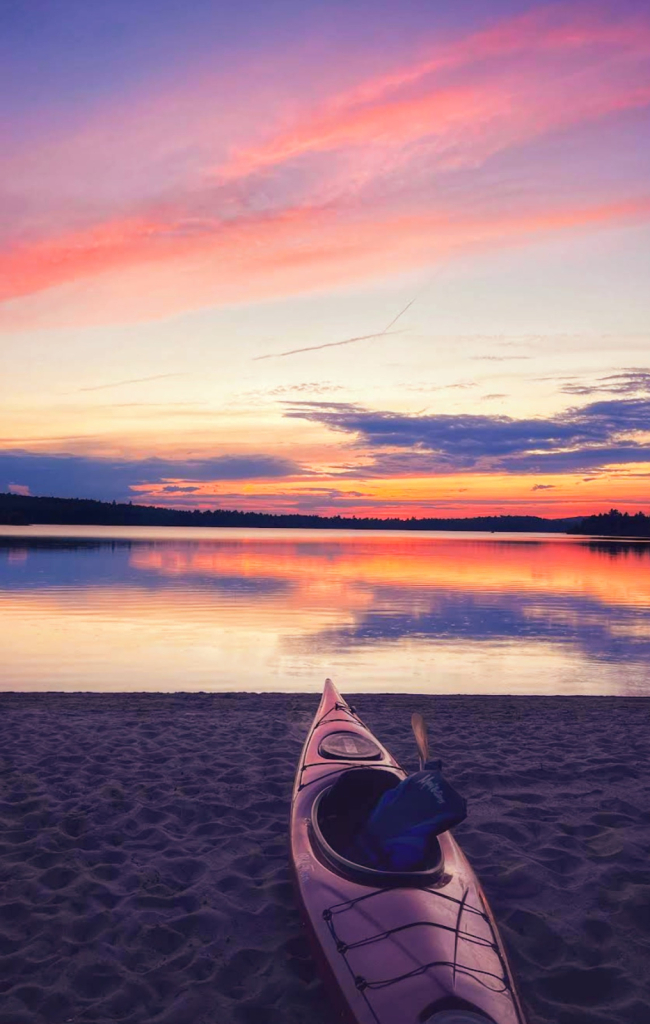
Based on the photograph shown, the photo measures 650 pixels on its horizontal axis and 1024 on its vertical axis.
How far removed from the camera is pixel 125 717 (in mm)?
10086

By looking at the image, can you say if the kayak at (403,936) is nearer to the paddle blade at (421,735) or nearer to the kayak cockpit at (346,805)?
the kayak cockpit at (346,805)

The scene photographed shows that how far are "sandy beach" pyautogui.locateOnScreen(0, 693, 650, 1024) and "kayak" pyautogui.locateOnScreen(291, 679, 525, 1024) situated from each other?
16.1 inches

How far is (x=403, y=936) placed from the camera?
405 cm

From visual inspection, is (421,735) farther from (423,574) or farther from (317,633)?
(423,574)

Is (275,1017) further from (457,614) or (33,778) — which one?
(457,614)

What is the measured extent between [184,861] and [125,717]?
4593 millimetres

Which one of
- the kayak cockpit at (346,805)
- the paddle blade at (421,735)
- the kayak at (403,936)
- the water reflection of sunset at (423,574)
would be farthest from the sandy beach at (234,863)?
the water reflection of sunset at (423,574)

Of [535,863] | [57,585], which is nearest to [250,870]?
[535,863]

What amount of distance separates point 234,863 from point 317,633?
14.1 meters

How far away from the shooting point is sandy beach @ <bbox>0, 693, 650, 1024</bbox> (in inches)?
170

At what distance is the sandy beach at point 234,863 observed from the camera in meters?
4.31

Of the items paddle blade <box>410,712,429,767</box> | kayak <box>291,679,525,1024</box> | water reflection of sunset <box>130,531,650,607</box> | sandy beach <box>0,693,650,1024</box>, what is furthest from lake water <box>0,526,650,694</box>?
kayak <box>291,679,525,1024</box>

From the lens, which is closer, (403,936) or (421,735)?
(403,936)

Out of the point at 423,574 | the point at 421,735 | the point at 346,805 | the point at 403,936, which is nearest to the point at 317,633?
the point at 421,735
